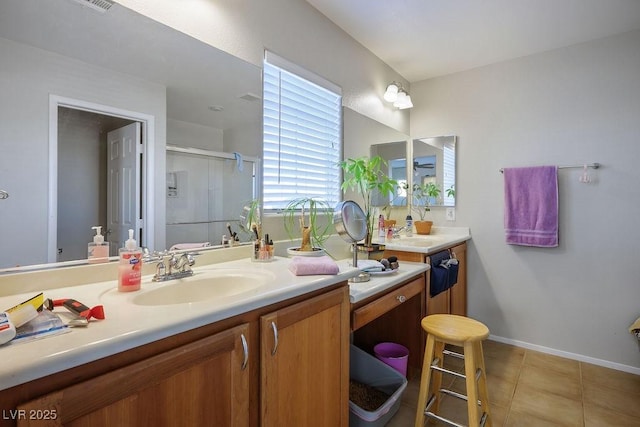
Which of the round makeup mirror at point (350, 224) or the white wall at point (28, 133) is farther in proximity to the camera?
the round makeup mirror at point (350, 224)

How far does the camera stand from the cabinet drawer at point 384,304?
4.77ft

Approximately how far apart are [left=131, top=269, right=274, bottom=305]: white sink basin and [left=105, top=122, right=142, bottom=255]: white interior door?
26 cm

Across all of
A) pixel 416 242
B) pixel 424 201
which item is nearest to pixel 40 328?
pixel 416 242

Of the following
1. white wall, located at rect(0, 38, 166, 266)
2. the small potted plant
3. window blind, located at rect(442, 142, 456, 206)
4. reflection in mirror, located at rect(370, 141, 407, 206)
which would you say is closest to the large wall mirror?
white wall, located at rect(0, 38, 166, 266)

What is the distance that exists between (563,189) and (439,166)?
97 centimetres

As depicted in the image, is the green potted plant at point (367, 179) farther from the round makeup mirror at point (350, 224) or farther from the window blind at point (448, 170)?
the window blind at point (448, 170)

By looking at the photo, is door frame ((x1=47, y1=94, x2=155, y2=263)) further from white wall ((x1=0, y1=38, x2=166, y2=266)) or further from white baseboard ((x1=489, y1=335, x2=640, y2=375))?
white baseboard ((x1=489, y1=335, x2=640, y2=375))

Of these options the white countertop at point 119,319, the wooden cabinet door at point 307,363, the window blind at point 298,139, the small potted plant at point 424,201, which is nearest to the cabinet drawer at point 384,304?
the wooden cabinet door at point 307,363

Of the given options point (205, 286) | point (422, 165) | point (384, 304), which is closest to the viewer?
point (205, 286)

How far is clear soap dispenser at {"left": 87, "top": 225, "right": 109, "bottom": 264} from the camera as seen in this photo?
1.12 m

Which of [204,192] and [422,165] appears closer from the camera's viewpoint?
[204,192]

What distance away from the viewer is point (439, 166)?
3027mm

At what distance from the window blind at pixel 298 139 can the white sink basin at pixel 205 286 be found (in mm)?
584

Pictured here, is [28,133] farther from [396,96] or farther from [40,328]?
[396,96]
